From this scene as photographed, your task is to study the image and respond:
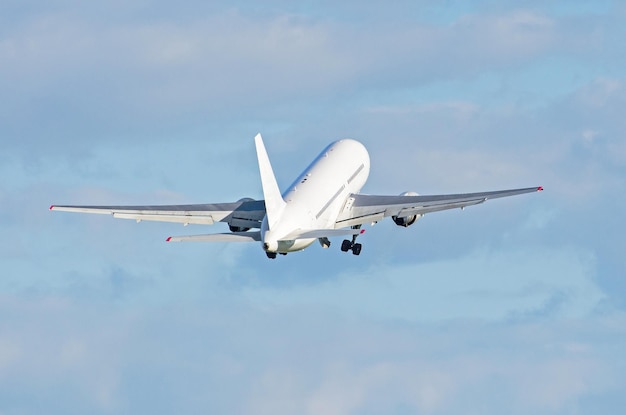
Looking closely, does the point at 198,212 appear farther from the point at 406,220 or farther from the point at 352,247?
the point at 406,220

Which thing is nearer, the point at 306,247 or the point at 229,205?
the point at 306,247

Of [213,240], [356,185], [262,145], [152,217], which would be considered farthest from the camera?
[356,185]

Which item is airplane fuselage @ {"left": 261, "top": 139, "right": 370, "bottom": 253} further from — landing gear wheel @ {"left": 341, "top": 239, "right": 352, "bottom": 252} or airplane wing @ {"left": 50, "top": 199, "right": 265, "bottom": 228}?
airplane wing @ {"left": 50, "top": 199, "right": 265, "bottom": 228}

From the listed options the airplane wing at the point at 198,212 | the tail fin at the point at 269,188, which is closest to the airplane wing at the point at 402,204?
the airplane wing at the point at 198,212

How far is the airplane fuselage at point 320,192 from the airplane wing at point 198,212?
11.5 feet

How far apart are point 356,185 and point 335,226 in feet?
30.8

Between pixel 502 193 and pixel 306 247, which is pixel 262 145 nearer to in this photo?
pixel 306 247

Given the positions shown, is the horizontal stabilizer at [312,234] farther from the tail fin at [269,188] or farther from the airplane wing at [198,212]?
the airplane wing at [198,212]

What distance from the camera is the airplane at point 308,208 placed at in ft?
359

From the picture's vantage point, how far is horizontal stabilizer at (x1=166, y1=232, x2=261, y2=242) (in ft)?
334

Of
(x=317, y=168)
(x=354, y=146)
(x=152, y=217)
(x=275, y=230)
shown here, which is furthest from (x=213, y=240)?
(x=354, y=146)

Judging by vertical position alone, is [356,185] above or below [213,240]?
above

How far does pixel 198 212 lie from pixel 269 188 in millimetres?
11273

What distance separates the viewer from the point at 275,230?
10825 cm
